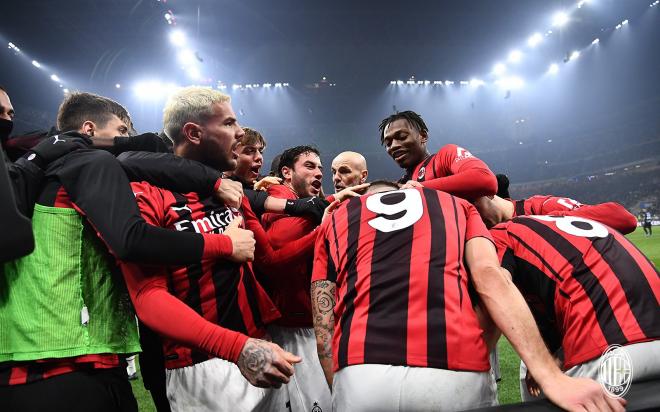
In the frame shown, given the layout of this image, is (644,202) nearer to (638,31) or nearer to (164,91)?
(638,31)

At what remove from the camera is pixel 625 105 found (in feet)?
113

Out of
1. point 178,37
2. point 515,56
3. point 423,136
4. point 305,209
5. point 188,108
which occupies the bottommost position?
point 305,209

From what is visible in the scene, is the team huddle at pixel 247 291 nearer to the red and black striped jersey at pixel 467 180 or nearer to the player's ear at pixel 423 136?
the red and black striped jersey at pixel 467 180

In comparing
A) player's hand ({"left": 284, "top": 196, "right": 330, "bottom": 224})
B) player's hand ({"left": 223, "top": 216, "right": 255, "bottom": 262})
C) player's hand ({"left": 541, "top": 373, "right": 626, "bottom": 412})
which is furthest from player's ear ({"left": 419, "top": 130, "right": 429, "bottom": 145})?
player's hand ({"left": 541, "top": 373, "right": 626, "bottom": 412})

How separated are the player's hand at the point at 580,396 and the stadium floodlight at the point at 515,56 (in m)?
34.0

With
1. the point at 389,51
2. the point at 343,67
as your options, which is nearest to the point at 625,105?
the point at 389,51

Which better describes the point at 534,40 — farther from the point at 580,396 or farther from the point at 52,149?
the point at 52,149

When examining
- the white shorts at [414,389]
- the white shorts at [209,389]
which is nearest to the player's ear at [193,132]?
the white shorts at [209,389]

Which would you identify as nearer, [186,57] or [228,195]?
[228,195]

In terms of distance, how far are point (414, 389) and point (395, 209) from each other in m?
0.69

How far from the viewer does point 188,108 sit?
1958 millimetres

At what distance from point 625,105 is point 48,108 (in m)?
42.8

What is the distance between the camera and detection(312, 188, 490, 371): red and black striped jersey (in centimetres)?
137

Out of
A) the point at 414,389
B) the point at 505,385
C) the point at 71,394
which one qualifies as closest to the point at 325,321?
the point at 414,389
